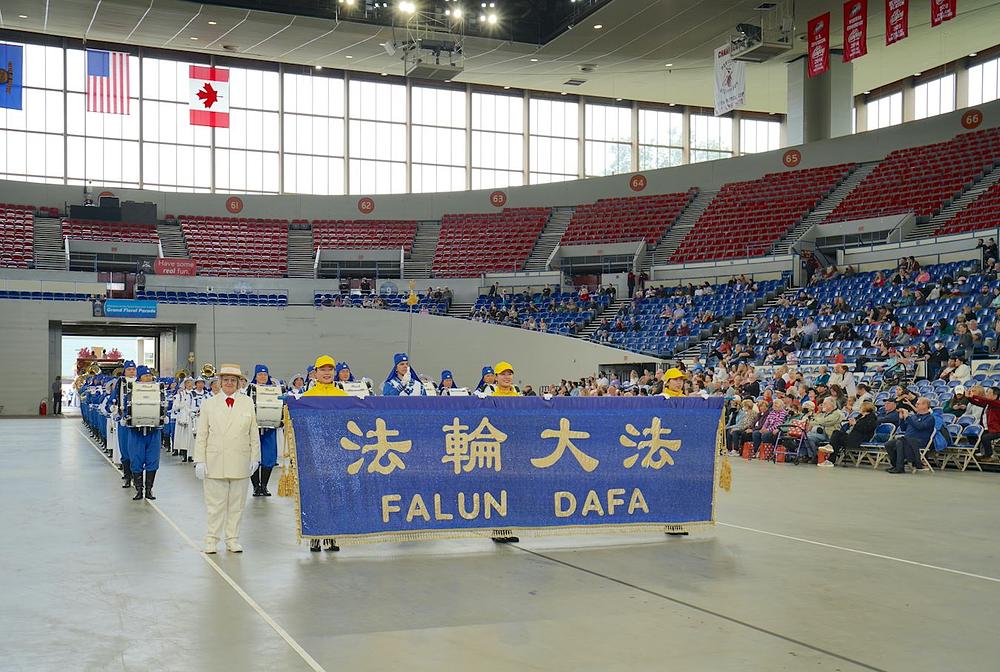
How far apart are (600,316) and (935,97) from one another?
845 inches

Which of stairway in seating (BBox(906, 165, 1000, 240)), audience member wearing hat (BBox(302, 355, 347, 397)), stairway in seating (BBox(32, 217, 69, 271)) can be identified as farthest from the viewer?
stairway in seating (BBox(32, 217, 69, 271))

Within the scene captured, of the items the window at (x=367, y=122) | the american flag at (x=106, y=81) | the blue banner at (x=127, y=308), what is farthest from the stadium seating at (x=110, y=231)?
the window at (x=367, y=122)

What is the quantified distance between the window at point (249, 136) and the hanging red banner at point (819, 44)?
2727cm

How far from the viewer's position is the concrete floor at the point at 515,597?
513cm

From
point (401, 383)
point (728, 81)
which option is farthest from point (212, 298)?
point (401, 383)

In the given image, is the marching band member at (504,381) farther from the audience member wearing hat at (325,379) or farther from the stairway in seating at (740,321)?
the stairway in seating at (740,321)

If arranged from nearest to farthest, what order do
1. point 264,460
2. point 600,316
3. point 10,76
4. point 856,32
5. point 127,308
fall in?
point 264,460, point 856,32, point 127,308, point 10,76, point 600,316

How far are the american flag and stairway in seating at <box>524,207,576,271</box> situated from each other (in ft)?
60.6

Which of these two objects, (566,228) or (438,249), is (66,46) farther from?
(566,228)

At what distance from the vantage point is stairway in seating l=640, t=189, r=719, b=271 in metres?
41.6

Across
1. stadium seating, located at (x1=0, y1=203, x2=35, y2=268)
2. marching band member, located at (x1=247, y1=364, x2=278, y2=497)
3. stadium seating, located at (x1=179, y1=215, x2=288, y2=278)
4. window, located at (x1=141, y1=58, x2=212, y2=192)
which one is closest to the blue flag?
stadium seating, located at (x1=0, y1=203, x2=35, y2=268)

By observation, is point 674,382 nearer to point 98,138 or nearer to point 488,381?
point 488,381

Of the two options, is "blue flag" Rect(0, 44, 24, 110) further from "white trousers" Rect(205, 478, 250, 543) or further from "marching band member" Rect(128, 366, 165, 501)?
"white trousers" Rect(205, 478, 250, 543)

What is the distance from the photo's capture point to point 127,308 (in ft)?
119
